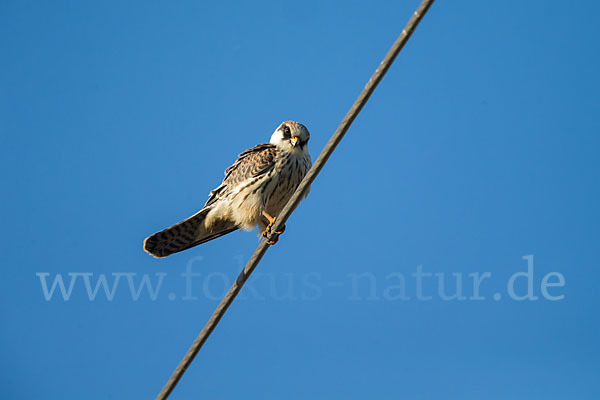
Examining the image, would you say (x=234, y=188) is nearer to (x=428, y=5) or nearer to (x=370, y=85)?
(x=370, y=85)

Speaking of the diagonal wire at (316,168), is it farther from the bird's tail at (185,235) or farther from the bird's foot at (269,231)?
the bird's tail at (185,235)

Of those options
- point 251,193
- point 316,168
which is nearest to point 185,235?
point 251,193

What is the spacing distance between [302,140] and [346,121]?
2.46 meters

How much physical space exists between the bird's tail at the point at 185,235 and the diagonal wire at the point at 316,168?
6.40 ft

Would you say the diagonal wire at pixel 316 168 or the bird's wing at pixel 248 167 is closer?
the diagonal wire at pixel 316 168

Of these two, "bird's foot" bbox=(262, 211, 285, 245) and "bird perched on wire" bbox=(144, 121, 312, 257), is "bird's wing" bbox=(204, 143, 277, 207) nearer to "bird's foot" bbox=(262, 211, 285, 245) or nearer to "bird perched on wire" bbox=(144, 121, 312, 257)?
"bird perched on wire" bbox=(144, 121, 312, 257)

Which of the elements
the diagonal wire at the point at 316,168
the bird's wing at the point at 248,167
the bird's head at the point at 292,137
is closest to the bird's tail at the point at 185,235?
the bird's wing at the point at 248,167

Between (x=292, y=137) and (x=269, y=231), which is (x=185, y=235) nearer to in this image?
(x=269, y=231)

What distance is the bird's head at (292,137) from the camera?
5387mm

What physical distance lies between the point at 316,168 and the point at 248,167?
2.23 metres

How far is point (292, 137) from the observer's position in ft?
17.7

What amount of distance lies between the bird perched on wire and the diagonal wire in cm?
159

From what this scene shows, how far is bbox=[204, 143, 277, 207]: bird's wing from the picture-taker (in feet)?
17.3

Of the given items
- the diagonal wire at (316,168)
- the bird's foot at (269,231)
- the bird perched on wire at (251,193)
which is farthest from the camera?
the bird perched on wire at (251,193)
